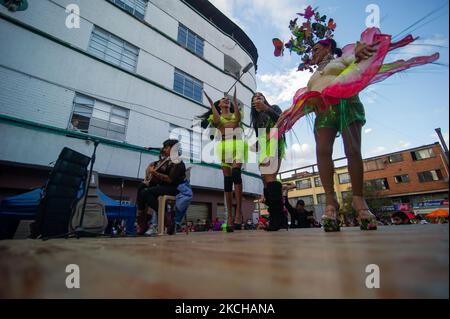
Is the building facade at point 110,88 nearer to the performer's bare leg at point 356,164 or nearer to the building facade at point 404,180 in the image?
the performer's bare leg at point 356,164

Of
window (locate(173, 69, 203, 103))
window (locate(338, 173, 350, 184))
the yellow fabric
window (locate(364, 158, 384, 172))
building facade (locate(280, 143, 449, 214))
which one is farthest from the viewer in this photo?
window (locate(338, 173, 350, 184))

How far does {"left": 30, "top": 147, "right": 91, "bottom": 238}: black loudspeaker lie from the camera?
6.88ft

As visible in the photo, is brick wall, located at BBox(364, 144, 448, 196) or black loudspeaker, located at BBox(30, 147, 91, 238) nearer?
black loudspeaker, located at BBox(30, 147, 91, 238)

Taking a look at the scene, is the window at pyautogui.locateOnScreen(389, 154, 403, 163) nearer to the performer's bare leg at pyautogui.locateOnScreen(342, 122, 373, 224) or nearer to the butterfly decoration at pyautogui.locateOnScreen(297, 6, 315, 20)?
the butterfly decoration at pyautogui.locateOnScreen(297, 6, 315, 20)

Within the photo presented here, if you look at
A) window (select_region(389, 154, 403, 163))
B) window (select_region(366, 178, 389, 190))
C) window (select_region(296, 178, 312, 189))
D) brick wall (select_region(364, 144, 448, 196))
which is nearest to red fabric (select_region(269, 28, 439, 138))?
brick wall (select_region(364, 144, 448, 196))

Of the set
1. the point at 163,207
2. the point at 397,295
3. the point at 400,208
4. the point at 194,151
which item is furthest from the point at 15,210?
the point at 400,208

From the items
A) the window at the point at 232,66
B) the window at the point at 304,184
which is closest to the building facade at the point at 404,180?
the window at the point at 304,184

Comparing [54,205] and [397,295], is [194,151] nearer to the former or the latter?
[54,205]

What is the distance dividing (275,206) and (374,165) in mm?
22768

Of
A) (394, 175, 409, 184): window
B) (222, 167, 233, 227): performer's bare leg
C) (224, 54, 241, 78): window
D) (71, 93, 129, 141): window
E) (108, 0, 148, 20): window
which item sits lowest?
(222, 167, 233, 227): performer's bare leg

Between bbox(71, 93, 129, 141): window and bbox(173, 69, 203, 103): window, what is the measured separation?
248 cm

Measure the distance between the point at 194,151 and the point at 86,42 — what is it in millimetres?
4471

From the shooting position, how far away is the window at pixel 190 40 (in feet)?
28.4

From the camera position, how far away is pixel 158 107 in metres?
7.14
